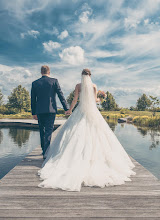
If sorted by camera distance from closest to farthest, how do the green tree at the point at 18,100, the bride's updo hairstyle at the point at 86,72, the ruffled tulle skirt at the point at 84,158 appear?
the ruffled tulle skirt at the point at 84,158 → the bride's updo hairstyle at the point at 86,72 → the green tree at the point at 18,100

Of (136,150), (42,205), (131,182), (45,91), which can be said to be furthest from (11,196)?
(136,150)

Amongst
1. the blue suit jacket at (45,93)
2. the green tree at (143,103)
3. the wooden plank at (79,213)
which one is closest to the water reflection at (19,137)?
the blue suit jacket at (45,93)

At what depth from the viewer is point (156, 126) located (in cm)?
2220

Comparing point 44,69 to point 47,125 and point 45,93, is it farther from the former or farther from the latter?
point 47,125

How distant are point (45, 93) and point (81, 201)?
2.96 metres

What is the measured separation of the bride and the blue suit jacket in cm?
55

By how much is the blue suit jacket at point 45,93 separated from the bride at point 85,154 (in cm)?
55

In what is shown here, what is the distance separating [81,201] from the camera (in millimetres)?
3008

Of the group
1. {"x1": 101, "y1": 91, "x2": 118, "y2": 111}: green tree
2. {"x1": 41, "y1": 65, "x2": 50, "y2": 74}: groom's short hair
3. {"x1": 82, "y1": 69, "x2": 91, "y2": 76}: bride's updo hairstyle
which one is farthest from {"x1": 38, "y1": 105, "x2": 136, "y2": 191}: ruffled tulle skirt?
{"x1": 101, "y1": 91, "x2": 118, "y2": 111}: green tree

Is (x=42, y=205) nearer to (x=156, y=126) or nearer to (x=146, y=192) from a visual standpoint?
(x=146, y=192)

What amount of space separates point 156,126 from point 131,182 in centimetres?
2007

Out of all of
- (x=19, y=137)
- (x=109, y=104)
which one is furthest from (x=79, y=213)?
(x=109, y=104)

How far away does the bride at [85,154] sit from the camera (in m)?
3.62

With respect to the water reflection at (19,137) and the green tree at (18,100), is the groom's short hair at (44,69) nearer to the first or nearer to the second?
the water reflection at (19,137)
